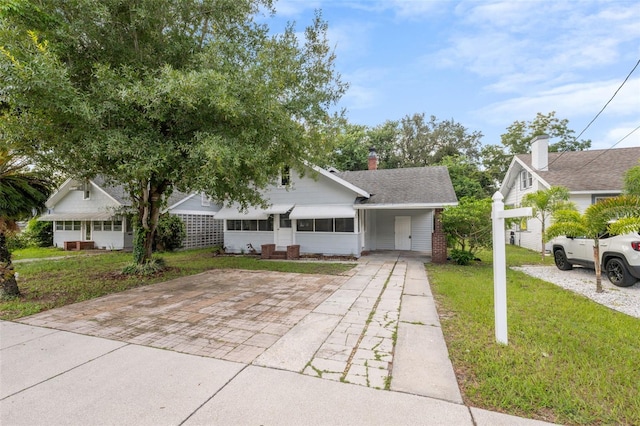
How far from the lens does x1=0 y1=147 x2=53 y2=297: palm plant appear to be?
6270 mm

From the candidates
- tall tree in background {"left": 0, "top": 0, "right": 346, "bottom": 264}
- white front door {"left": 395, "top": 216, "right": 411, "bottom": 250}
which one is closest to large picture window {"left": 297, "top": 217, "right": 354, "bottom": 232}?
white front door {"left": 395, "top": 216, "right": 411, "bottom": 250}

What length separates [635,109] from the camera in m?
10.4

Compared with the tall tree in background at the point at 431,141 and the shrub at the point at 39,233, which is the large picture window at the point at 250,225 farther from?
the tall tree in background at the point at 431,141

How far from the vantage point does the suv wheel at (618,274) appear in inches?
291

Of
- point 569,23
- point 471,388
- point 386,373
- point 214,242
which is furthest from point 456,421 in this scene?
point 214,242

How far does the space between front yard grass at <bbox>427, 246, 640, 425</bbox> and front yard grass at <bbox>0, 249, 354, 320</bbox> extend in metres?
5.43

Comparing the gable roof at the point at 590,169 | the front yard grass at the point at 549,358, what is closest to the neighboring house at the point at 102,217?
the front yard grass at the point at 549,358

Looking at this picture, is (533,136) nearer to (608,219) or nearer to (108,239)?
(608,219)

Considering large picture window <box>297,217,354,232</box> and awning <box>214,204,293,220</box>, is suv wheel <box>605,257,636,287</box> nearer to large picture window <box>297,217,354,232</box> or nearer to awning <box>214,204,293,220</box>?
large picture window <box>297,217,354,232</box>

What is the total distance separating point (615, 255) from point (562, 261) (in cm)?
254

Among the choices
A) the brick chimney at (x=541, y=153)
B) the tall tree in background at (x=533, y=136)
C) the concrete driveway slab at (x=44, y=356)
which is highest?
the tall tree in background at (x=533, y=136)

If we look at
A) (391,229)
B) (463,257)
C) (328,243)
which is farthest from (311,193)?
(463,257)

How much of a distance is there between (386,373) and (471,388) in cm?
85

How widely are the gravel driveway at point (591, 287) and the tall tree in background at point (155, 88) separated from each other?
26.6 ft
